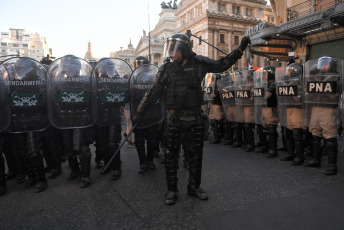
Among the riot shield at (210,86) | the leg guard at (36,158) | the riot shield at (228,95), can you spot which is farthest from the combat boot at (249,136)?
the leg guard at (36,158)

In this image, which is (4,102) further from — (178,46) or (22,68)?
(178,46)

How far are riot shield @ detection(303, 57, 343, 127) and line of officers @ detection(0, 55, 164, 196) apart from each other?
8.99 feet

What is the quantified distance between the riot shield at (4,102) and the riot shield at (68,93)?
1.75 ft

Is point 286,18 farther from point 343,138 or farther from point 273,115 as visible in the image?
point 273,115

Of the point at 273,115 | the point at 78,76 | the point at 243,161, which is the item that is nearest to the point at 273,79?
the point at 273,115

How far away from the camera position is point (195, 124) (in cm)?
296

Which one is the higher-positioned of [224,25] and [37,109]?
[224,25]

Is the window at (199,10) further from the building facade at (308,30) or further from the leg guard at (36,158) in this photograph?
the leg guard at (36,158)

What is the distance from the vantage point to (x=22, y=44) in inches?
3593

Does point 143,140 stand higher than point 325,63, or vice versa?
point 325,63

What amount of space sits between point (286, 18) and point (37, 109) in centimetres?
1562

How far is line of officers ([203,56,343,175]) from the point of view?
3793 mm

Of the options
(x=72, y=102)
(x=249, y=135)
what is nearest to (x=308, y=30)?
(x=249, y=135)

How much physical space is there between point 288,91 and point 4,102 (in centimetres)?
Answer: 475
